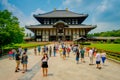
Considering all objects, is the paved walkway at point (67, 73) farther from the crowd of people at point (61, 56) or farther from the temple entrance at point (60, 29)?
the temple entrance at point (60, 29)

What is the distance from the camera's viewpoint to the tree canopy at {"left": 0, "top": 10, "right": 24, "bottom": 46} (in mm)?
33816

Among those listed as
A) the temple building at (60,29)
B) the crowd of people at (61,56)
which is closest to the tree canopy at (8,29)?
the crowd of people at (61,56)

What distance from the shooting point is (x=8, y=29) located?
3447 cm

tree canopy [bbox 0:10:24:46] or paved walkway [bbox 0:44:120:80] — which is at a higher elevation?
tree canopy [bbox 0:10:24:46]

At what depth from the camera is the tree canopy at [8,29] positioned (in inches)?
1331

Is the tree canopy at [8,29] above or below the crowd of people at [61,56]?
above

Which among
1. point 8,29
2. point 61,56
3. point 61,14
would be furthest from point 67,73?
point 61,14

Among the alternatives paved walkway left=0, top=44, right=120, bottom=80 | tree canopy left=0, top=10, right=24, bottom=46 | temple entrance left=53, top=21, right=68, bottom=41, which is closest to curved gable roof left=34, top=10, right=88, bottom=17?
temple entrance left=53, top=21, right=68, bottom=41

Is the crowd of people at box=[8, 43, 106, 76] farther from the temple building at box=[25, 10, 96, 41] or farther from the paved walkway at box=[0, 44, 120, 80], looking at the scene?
the temple building at box=[25, 10, 96, 41]

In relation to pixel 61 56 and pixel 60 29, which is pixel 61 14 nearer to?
pixel 60 29

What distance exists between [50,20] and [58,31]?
9.18 metres

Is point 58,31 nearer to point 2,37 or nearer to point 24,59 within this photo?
point 2,37

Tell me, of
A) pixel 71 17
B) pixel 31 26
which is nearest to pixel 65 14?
pixel 71 17

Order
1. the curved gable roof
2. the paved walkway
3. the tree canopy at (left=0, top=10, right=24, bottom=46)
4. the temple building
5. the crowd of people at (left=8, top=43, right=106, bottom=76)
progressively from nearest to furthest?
the paved walkway → the crowd of people at (left=8, top=43, right=106, bottom=76) → the tree canopy at (left=0, top=10, right=24, bottom=46) → the temple building → the curved gable roof
